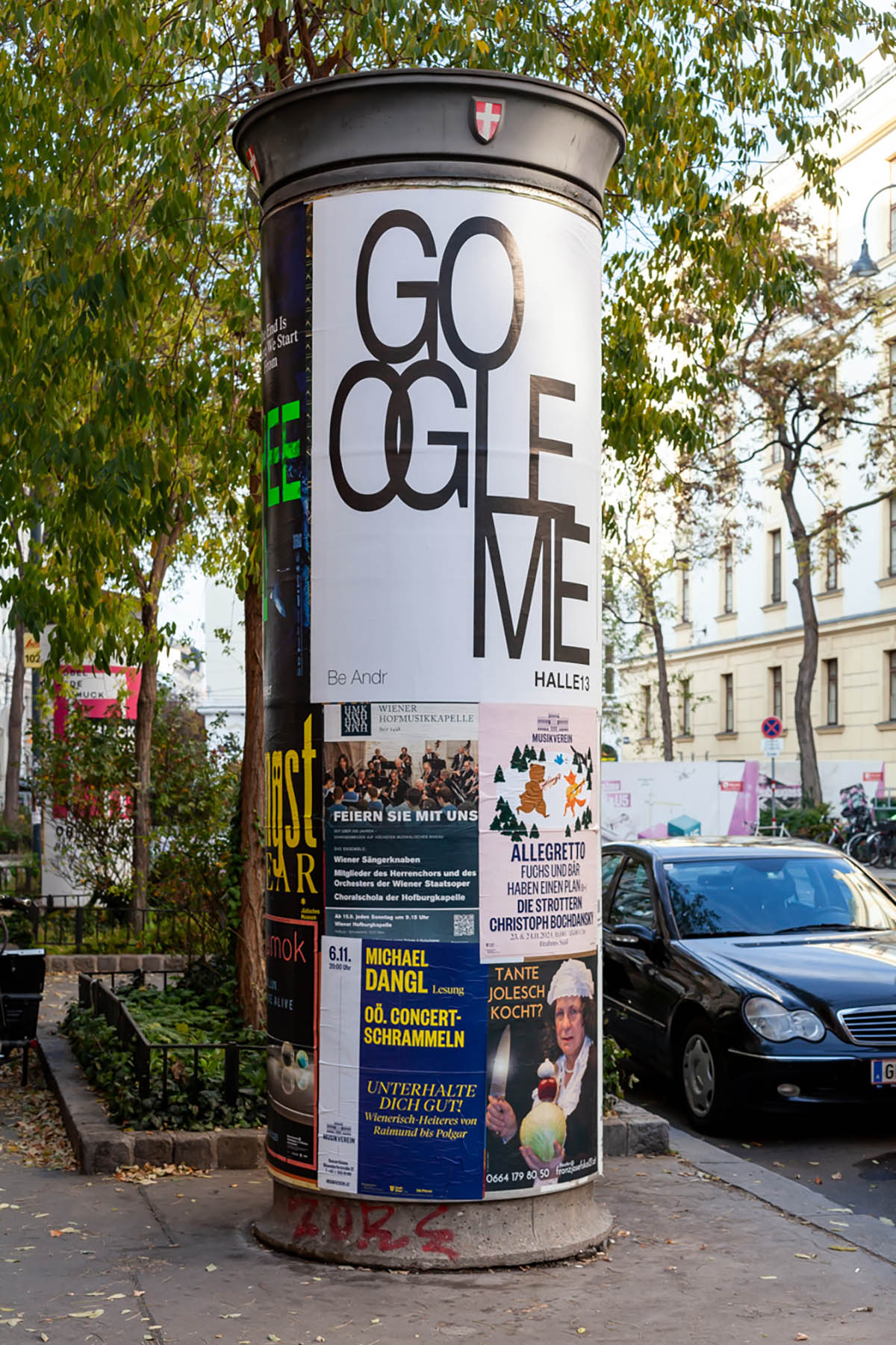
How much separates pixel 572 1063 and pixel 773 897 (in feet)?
13.8

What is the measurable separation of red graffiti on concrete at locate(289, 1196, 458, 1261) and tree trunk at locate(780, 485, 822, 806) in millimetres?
28565

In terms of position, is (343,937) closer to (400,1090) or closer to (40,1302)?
(400,1090)

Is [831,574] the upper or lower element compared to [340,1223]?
upper

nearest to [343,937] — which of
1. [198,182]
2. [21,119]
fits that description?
[198,182]

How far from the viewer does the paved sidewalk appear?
489 centimetres

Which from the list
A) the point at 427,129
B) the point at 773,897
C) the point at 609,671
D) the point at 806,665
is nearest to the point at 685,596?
the point at 609,671

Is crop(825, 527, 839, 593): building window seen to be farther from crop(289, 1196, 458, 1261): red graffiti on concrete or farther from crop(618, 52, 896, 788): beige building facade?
crop(289, 1196, 458, 1261): red graffiti on concrete

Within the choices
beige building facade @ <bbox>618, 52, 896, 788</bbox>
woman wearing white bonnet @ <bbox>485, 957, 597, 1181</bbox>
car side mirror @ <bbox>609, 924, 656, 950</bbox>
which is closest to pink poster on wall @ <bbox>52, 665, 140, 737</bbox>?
car side mirror @ <bbox>609, 924, 656, 950</bbox>

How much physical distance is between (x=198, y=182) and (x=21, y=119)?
1097mm

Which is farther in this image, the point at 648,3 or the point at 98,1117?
the point at 648,3

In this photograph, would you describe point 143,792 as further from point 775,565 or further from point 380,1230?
point 775,565

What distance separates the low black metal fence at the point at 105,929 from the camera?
1457 cm

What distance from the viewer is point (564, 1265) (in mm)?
5594

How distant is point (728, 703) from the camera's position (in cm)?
5281
